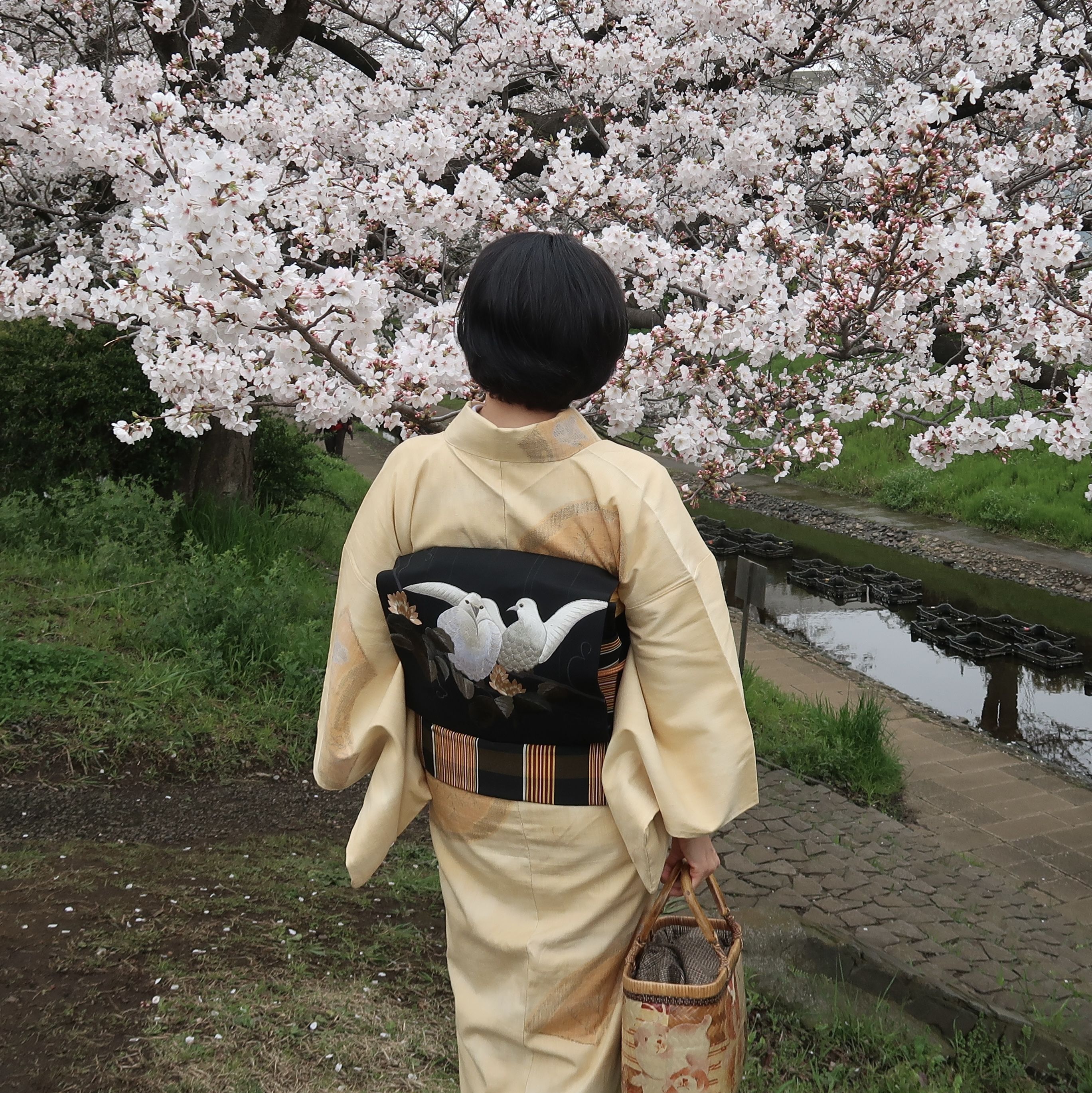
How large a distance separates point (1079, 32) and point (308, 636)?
6.09m

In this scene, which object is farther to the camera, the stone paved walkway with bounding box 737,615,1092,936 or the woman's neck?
the stone paved walkway with bounding box 737,615,1092,936

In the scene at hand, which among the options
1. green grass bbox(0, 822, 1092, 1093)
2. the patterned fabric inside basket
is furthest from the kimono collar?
green grass bbox(0, 822, 1092, 1093)

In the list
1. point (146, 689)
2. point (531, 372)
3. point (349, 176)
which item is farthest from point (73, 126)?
point (531, 372)

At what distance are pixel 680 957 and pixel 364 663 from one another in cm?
79

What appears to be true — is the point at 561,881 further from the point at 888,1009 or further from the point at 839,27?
the point at 839,27

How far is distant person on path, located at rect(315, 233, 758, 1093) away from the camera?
1778 mm

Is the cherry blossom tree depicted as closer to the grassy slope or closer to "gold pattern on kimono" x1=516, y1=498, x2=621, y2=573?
the grassy slope

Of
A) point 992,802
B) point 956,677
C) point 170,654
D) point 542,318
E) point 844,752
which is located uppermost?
point 542,318

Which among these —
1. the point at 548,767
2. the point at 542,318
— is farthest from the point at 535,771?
the point at 542,318

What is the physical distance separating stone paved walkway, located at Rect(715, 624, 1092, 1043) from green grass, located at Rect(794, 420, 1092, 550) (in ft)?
25.7

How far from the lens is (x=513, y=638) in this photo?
179 cm

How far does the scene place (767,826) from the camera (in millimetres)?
4746

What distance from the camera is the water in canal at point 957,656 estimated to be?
318 inches

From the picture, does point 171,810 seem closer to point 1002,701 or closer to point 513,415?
point 513,415
